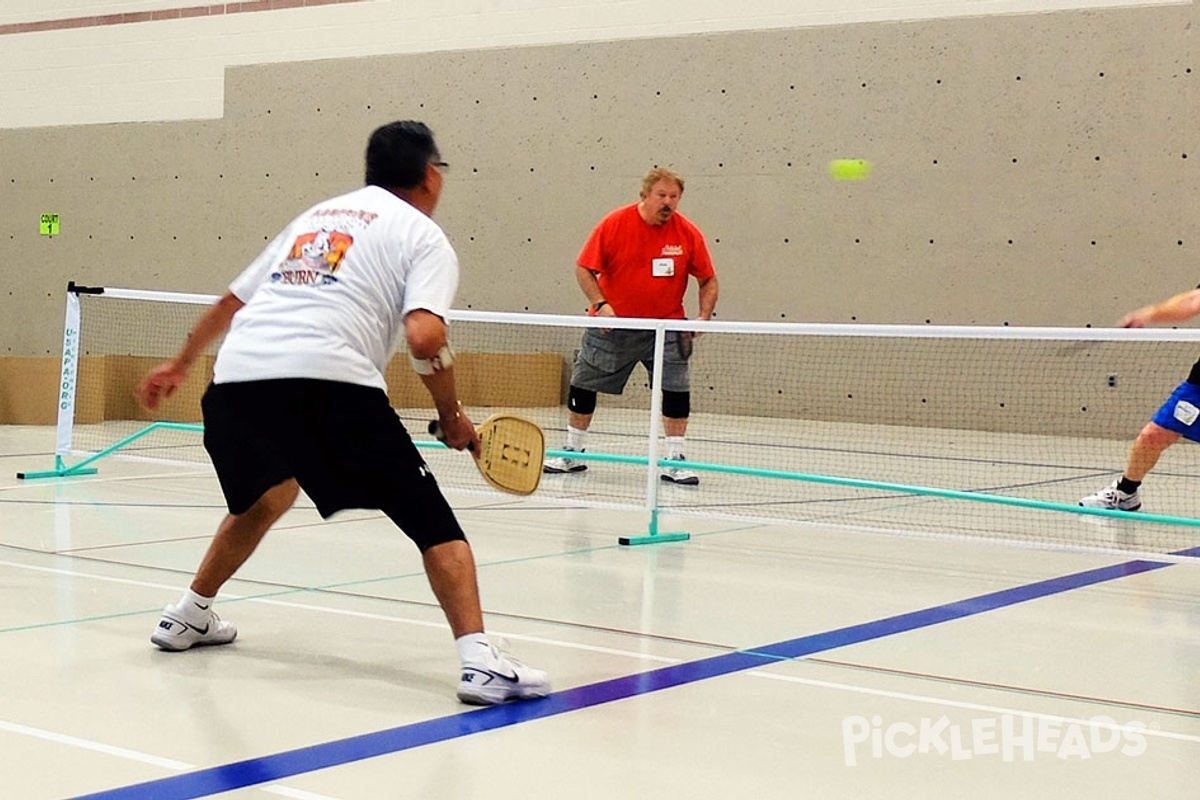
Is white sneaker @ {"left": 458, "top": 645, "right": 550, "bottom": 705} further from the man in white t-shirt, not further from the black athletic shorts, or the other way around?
the black athletic shorts

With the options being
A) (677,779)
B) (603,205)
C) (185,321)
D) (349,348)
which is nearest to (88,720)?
(349,348)

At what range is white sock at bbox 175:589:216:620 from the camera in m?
4.86

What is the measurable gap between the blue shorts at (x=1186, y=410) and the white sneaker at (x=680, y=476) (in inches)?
123

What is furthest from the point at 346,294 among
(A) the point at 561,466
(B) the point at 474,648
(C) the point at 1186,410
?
(A) the point at 561,466

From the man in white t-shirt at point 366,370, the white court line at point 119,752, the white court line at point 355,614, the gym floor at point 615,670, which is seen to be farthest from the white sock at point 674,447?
the white court line at point 119,752

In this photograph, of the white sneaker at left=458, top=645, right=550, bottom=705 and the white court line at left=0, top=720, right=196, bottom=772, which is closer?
the white court line at left=0, top=720, right=196, bottom=772

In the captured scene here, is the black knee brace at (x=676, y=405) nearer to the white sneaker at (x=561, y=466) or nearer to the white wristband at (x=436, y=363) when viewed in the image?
the white sneaker at (x=561, y=466)

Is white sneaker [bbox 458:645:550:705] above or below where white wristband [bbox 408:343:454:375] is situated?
below

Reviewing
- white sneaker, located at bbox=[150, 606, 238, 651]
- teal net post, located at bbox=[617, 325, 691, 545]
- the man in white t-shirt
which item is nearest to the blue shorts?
teal net post, located at bbox=[617, 325, 691, 545]

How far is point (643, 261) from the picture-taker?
10.2 metres

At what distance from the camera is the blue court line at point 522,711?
341 centimetres

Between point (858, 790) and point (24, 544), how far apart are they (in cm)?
478

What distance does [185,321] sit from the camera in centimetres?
1745

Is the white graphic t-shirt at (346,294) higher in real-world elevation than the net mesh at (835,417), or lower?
higher
